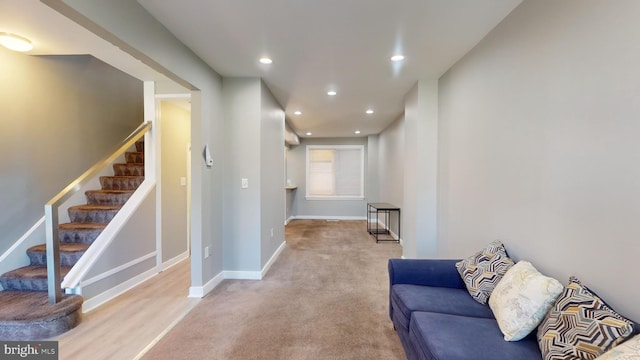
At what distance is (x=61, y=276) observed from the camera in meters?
2.57

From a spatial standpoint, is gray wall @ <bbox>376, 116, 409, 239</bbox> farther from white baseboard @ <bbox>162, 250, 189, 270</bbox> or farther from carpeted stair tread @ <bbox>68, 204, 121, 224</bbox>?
carpeted stair tread @ <bbox>68, 204, 121, 224</bbox>

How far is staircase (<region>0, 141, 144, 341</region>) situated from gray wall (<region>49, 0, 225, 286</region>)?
107 centimetres

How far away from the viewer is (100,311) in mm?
2637

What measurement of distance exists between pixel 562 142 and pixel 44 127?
188 inches

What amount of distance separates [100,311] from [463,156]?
3.86m

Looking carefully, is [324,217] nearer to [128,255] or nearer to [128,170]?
[128,170]

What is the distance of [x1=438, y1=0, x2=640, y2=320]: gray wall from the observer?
4.08ft

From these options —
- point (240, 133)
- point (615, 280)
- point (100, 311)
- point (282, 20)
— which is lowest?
point (100, 311)

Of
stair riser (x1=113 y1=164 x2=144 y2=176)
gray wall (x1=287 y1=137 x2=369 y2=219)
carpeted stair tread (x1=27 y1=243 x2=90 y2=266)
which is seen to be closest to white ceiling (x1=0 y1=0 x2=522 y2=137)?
stair riser (x1=113 y1=164 x2=144 y2=176)

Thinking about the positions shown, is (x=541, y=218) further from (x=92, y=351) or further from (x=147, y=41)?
(x=92, y=351)

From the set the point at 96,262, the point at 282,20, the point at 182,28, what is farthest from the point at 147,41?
the point at 96,262

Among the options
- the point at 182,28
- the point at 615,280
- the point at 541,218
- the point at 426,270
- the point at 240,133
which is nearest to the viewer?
the point at 615,280

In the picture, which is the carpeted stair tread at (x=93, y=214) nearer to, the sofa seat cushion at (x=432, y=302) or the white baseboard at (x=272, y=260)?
the white baseboard at (x=272, y=260)

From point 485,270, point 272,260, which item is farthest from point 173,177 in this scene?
point 485,270
